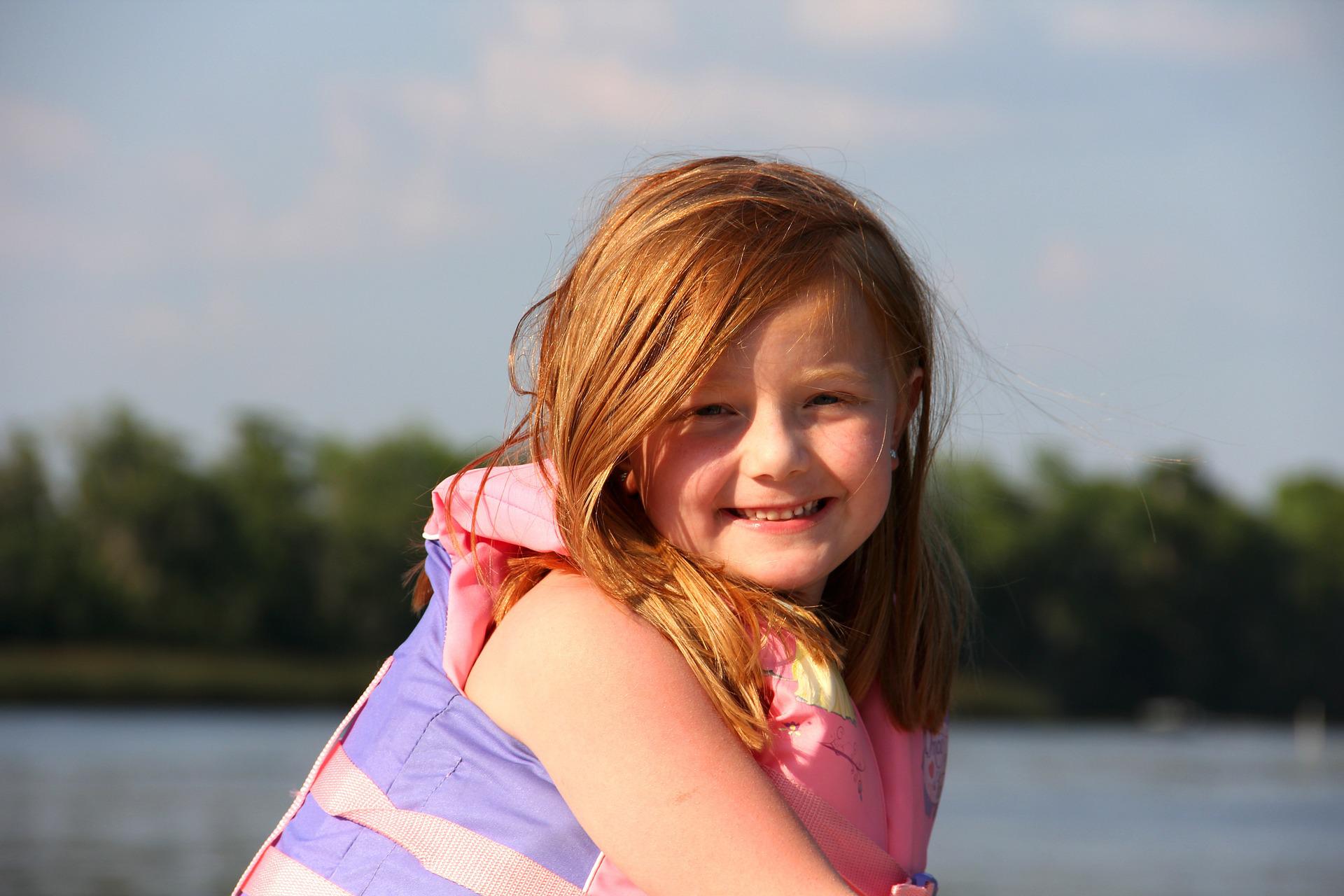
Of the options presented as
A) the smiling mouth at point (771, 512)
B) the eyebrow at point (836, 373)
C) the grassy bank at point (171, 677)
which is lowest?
the grassy bank at point (171, 677)

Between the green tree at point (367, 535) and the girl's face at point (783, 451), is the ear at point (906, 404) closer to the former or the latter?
the girl's face at point (783, 451)

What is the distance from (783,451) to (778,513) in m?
0.10

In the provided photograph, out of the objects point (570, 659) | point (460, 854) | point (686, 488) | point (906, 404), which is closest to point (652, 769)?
point (570, 659)

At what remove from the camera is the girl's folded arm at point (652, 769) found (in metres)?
1.50

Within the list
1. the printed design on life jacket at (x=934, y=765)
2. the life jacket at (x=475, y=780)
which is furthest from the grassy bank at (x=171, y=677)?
the life jacket at (x=475, y=780)

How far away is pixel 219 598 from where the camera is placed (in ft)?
165

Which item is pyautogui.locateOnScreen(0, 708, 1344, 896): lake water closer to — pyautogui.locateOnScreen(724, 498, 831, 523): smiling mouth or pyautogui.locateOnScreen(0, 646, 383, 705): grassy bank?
pyautogui.locateOnScreen(0, 646, 383, 705): grassy bank

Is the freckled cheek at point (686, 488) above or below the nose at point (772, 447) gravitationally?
below

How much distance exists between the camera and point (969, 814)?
20156mm

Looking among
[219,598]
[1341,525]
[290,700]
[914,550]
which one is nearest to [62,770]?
[914,550]

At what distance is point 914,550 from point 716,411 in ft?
1.62

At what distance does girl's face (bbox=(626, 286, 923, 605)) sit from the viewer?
170 centimetres

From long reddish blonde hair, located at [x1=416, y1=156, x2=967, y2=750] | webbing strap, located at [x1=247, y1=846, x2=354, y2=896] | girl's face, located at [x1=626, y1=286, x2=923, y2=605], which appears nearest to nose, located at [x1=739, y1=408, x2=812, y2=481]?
girl's face, located at [x1=626, y1=286, x2=923, y2=605]

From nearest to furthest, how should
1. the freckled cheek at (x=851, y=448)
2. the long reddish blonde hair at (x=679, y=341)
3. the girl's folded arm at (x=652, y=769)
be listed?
the girl's folded arm at (x=652, y=769) → the long reddish blonde hair at (x=679, y=341) → the freckled cheek at (x=851, y=448)
